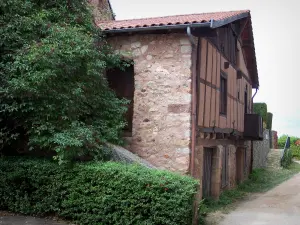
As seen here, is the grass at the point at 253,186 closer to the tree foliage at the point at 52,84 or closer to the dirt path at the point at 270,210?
the dirt path at the point at 270,210

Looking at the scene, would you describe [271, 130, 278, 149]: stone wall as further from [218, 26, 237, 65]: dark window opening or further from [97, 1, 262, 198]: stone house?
[97, 1, 262, 198]: stone house

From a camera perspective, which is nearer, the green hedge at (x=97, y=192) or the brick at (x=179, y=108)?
the green hedge at (x=97, y=192)

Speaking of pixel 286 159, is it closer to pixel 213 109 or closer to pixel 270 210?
pixel 270 210

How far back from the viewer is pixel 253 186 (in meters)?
14.0

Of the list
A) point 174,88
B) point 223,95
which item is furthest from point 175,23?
point 223,95

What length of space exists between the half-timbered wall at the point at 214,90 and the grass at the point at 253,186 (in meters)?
2.16

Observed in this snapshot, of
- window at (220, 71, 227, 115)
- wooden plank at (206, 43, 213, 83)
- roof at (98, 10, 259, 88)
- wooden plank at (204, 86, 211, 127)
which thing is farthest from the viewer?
window at (220, 71, 227, 115)

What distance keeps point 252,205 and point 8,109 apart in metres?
7.07

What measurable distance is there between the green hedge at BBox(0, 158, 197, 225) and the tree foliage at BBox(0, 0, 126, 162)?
A: 491mm

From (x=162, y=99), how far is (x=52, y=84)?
2.67m

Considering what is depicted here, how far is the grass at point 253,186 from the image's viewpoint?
9.83 metres

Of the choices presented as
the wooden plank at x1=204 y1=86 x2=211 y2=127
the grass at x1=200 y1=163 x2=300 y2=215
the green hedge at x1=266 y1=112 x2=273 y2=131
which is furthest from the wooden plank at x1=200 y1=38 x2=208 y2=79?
the green hedge at x1=266 y1=112 x2=273 y2=131

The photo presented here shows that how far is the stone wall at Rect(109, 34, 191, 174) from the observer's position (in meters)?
8.34

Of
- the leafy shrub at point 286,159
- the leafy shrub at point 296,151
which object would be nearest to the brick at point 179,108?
the leafy shrub at point 286,159
